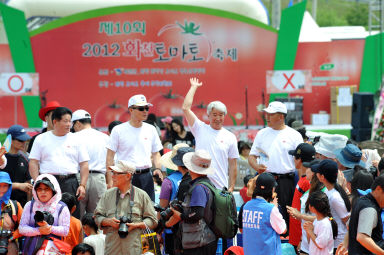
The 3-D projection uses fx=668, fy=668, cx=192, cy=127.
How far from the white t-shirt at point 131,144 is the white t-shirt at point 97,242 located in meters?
1.07

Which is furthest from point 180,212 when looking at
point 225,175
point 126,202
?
point 225,175

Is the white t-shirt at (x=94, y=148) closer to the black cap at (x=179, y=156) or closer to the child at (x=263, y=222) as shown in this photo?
the black cap at (x=179, y=156)

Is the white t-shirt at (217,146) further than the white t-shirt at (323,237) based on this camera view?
Yes

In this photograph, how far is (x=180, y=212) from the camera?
16.4 ft

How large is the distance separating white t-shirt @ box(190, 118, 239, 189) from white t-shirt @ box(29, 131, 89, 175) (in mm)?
1204

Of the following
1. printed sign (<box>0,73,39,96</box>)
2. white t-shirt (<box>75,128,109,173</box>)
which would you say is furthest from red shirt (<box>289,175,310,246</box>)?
printed sign (<box>0,73,39,96</box>)

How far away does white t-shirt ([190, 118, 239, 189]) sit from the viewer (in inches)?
252

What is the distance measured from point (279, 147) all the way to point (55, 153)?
220cm

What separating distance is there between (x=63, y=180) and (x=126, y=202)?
57.6 inches

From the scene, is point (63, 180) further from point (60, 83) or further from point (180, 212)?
point (60, 83)

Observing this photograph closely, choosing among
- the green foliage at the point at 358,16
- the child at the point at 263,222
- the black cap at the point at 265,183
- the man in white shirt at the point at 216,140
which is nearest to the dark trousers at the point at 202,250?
the child at the point at 263,222

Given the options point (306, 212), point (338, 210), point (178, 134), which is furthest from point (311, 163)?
point (178, 134)

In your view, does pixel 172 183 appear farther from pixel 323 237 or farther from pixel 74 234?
pixel 323 237

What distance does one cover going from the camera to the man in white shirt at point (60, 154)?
646 centimetres
